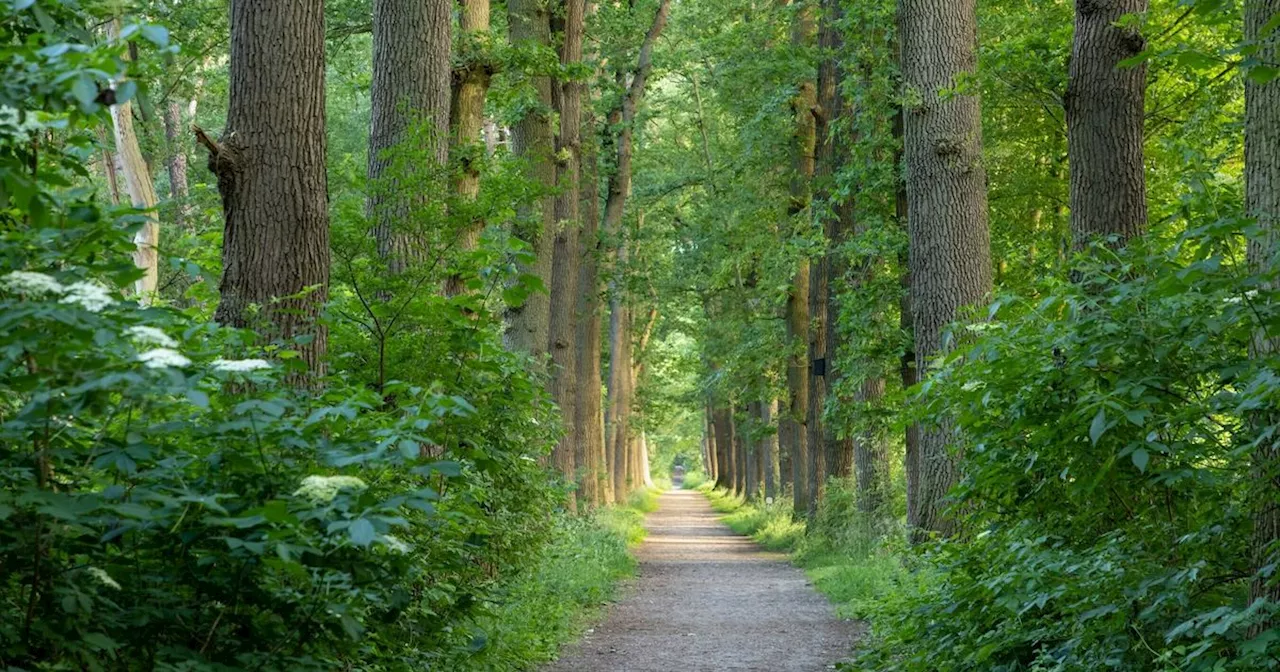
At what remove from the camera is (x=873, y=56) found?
18.7m

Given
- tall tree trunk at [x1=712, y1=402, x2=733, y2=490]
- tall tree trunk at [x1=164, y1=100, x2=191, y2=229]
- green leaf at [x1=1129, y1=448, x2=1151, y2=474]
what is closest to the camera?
green leaf at [x1=1129, y1=448, x2=1151, y2=474]

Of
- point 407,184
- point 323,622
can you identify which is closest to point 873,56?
point 407,184

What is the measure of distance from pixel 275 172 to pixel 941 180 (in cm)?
777

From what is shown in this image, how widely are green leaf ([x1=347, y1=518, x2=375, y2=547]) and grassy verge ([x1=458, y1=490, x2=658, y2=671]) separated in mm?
4222

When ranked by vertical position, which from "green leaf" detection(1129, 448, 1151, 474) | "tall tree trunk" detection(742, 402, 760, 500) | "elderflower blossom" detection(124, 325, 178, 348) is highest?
"elderflower blossom" detection(124, 325, 178, 348)

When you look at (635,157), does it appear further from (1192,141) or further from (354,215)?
(354,215)

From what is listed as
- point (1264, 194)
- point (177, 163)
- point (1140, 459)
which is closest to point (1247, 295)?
point (1264, 194)

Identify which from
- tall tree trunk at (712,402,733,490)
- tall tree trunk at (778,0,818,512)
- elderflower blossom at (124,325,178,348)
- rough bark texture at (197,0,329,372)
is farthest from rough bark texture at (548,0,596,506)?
tall tree trunk at (712,402,733,490)

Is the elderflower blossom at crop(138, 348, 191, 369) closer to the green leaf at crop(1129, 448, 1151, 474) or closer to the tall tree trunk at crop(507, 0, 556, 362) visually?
the green leaf at crop(1129, 448, 1151, 474)

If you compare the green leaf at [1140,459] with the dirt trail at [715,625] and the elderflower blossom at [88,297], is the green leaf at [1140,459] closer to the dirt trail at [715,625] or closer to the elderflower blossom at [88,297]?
the elderflower blossom at [88,297]

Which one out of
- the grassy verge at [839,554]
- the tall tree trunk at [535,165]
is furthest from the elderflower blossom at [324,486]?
the tall tree trunk at [535,165]

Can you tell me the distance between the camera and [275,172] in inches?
289

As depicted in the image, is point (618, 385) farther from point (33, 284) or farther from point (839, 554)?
point (33, 284)

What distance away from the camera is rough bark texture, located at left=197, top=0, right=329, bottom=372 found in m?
7.27
